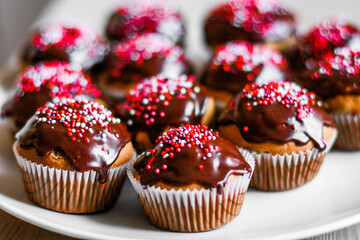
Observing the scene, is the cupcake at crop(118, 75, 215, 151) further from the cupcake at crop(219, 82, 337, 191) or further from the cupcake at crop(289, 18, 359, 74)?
the cupcake at crop(289, 18, 359, 74)

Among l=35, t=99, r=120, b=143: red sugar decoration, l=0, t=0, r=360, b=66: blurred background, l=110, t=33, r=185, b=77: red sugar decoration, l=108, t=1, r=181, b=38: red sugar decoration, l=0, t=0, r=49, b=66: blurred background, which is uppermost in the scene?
l=35, t=99, r=120, b=143: red sugar decoration

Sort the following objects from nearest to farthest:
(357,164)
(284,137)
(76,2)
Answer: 1. (284,137)
2. (357,164)
3. (76,2)

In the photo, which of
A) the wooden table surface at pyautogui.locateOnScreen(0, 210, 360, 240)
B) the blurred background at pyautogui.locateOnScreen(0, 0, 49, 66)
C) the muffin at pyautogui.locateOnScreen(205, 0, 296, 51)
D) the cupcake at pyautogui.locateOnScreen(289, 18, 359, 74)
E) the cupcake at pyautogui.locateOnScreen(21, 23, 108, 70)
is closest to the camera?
the wooden table surface at pyautogui.locateOnScreen(0, 210, 360, 240)

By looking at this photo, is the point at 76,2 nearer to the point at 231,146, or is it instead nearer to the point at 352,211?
the point at 231,146

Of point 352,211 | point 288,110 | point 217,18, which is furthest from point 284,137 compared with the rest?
point 217,18

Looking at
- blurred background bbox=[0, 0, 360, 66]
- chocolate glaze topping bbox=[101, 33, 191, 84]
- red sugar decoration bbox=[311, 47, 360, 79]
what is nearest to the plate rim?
red sugar decoration bbox=[311, 47, 360, 79]

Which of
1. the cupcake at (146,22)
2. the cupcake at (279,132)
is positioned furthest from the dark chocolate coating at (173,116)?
the cupcake at (146,22)

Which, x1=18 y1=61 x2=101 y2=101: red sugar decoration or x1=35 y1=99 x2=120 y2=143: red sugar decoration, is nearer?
x1=35 y1=99 x2=120 y2=143: red sugar decoration

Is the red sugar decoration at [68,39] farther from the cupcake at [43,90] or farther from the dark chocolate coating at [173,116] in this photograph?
the dark chocolate coating at [173,116]
